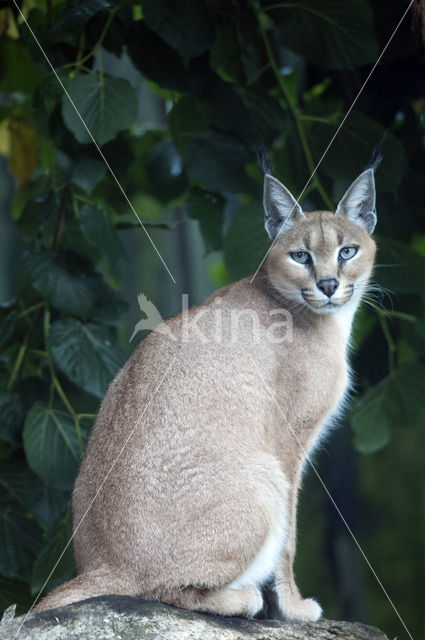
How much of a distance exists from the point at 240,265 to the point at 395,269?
0.66m

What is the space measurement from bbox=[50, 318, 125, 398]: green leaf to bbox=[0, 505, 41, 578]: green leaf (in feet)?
1.99

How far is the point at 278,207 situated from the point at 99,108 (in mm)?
888

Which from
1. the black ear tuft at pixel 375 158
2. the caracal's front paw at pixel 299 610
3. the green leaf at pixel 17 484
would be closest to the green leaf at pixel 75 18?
the black ear tuft at pixel 375 158

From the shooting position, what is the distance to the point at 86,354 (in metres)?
3.15

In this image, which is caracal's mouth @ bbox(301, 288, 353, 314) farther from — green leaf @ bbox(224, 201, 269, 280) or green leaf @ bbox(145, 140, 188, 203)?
green leaf @ bbox(145, 140, 188, 203)

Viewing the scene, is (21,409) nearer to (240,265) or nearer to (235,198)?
(240,265)

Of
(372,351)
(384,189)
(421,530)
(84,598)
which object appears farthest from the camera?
(421,530)

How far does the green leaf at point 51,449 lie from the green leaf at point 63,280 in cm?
45

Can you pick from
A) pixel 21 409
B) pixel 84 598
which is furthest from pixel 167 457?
pixel 21 409

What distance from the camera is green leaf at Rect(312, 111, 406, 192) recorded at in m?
3.37

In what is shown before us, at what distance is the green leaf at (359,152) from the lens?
3367mm

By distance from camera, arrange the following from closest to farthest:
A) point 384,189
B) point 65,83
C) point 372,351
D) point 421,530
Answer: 1. point 65,83
2. point 384,189
3. point 372,351
4. point 421,530

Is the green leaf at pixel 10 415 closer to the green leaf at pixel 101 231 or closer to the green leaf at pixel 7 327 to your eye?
the green leaf at pixel 7 327

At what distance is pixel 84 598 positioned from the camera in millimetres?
2125
